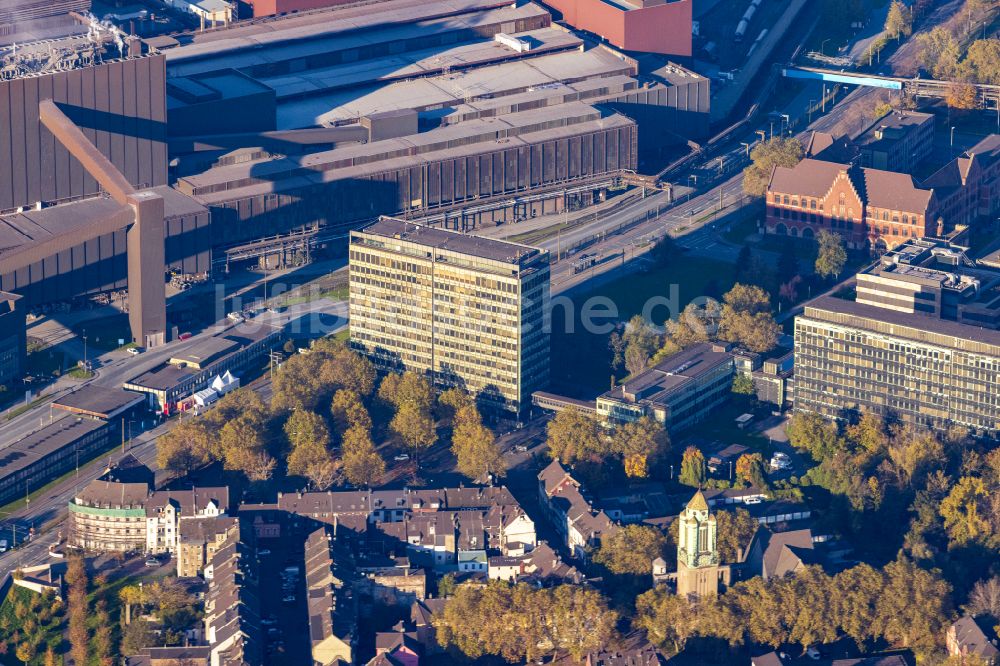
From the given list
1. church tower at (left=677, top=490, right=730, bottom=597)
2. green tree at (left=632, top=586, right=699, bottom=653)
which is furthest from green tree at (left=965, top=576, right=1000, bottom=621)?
green tree at (left=632, top=586, right=699, bottom=653)

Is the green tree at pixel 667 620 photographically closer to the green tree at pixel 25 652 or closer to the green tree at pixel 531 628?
the green tree at pixel 531 628

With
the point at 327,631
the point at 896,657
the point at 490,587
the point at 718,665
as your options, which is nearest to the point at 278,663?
the point at 327,631

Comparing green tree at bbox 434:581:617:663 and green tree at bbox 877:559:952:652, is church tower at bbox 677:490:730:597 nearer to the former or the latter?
green tree at bbox 434:581:617:663

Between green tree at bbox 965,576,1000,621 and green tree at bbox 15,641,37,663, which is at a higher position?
green tree at bbox 965,576,1000,621

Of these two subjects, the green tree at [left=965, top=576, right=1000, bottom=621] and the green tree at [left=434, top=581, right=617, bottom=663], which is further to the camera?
the green tree at [left=965, top=576, right=1000, bottom=621]

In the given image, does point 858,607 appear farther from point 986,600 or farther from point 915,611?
point 986,600

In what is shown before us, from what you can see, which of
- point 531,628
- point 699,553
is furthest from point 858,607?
point 531,628

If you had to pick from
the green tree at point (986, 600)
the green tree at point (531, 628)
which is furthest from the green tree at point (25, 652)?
the green tree at point (986, 600)

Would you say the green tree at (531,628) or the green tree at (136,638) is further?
the green tree at (531,628)

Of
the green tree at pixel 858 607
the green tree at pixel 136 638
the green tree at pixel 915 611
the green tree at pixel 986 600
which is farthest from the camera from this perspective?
the green tree at pixel 858 607

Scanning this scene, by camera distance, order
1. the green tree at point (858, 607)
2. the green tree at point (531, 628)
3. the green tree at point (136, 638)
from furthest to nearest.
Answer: the green tree at point (858, 607)
the green tree at point (531, 628)
the green tree at point (136, 638)
